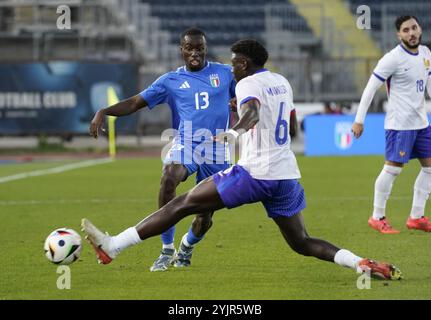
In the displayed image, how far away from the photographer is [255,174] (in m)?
7.66

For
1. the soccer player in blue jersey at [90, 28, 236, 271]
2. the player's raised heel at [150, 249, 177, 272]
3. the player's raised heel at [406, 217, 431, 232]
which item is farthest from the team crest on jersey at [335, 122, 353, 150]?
the player's raised heel at [150, 249, 177, 272]

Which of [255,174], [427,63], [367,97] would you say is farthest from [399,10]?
[255,174]

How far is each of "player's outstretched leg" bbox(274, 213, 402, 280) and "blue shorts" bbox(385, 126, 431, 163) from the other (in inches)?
143

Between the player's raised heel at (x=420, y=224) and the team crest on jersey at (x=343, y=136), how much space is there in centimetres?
1448

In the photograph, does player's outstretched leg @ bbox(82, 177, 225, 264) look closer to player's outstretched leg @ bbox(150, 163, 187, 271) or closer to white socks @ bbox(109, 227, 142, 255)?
white socks @ bbox(109, 227, 142, 255)

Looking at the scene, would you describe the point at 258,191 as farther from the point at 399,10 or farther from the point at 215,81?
the point at 399,10

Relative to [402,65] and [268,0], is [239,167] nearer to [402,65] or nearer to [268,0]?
A: [402,65]

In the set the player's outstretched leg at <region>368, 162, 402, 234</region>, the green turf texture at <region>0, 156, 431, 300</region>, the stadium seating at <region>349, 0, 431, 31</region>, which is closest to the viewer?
the green turf texture at <region>0, 156, 431, 300</region>

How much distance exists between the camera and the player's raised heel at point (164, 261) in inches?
353

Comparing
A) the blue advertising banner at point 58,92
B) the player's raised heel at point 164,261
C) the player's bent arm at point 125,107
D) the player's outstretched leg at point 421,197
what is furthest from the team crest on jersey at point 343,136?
the player's bent arm at point 125,107

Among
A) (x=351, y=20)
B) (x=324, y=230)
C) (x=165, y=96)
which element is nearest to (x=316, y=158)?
(x=351, y=20)

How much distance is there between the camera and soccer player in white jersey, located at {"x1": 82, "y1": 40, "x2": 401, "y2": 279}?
761 cm

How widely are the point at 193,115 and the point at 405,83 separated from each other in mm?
3343

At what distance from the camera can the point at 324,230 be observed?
38.7ft
